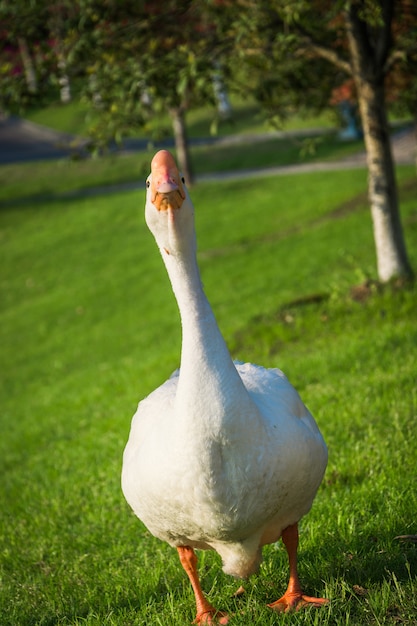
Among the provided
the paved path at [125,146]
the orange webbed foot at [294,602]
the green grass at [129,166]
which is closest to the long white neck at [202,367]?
the orange webbed foot at [294,602]

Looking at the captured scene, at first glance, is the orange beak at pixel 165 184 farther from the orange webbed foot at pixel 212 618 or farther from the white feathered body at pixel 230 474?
the orange webbed foot at pixel 212 618

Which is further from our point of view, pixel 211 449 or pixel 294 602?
pixel 294 602

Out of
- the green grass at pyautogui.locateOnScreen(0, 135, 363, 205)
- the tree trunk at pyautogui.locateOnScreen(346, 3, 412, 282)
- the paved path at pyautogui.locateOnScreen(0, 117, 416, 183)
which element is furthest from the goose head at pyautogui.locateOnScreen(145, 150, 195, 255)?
the green grass at pyautogui.locateOnScreen(0, 135, 363, 205)

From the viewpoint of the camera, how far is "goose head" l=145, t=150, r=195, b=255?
3.36 metres

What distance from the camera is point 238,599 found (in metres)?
4.15

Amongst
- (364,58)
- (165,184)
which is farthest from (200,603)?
(364,58)

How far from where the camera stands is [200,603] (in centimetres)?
401

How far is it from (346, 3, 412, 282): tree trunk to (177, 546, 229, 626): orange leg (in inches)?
286

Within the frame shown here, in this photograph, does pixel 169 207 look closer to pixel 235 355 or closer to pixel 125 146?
pixel 235 355

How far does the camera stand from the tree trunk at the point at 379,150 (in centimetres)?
1025

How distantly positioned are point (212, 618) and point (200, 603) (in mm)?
126

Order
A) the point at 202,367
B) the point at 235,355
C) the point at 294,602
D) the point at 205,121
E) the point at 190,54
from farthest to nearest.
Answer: the point at 205,121, the point at 235,355, the point at 190,54, the point at 294,602, the point at 202,367

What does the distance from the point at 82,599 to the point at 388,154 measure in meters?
7.72

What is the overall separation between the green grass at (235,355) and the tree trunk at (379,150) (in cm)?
47
